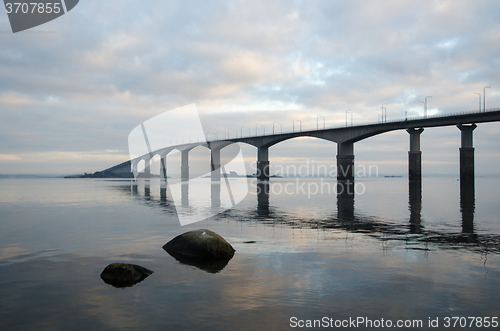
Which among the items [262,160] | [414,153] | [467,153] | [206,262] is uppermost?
[414,153]

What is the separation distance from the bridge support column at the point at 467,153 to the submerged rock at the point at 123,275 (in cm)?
9151

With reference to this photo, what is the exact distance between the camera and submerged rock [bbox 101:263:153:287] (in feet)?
30.2

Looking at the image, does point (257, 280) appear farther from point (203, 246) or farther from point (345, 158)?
point (345, 158)

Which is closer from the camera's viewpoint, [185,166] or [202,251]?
[202,251]

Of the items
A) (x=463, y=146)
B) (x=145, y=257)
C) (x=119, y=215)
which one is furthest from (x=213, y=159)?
(x=145, y=257)

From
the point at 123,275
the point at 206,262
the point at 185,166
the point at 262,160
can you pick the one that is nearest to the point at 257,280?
the point at 206,262

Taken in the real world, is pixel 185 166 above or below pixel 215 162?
below

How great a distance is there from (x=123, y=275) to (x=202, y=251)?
295 cm

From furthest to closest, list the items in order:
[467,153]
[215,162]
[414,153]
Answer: [215,162] < [414,153] < [467,153]

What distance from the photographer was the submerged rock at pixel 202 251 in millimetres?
11305

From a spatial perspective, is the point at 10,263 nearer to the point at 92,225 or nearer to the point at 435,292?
the point at 92,225

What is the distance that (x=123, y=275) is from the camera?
9.47m

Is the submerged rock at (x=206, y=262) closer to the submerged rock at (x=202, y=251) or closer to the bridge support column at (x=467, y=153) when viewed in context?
the submerged rock at (x=202, y=251)

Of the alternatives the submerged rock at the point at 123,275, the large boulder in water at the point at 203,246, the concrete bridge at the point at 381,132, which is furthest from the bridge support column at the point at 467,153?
the submerged rock at the point at 123,275
